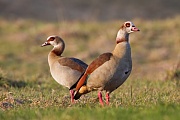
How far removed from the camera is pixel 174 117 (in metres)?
5.70

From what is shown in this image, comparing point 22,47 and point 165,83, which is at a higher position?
point 22,47

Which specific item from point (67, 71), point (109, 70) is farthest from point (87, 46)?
point (109, 70)

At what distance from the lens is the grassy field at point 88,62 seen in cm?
640

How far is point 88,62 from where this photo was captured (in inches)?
684

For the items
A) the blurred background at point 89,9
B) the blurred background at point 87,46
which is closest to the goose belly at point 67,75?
the blurred background at point 87,46

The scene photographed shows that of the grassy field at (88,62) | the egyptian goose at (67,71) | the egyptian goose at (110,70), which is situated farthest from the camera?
the egyptian goose at (67,71)

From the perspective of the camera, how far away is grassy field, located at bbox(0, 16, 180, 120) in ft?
21.0

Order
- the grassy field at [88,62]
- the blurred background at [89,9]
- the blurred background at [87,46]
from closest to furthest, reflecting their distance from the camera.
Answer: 1. the grassy field at [88,62]
2. the blurred background at [87,46]
3. the blurred background at [89,9]

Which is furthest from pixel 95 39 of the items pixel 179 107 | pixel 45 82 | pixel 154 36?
pixel 179 107

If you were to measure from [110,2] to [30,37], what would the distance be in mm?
18461

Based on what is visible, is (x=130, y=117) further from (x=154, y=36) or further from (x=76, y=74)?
(x=154, y=36)

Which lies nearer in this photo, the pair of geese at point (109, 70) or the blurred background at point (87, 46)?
the pair of geese at point (109, 70)

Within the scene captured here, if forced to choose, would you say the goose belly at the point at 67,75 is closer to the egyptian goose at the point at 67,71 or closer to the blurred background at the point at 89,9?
the egyptian goose at the point at 67,71

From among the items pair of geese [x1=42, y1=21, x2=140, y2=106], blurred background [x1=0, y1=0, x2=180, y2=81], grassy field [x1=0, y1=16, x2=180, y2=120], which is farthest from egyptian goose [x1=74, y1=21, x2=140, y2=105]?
blurred background [x1=0, y1=0, x2=180, y2=81]
